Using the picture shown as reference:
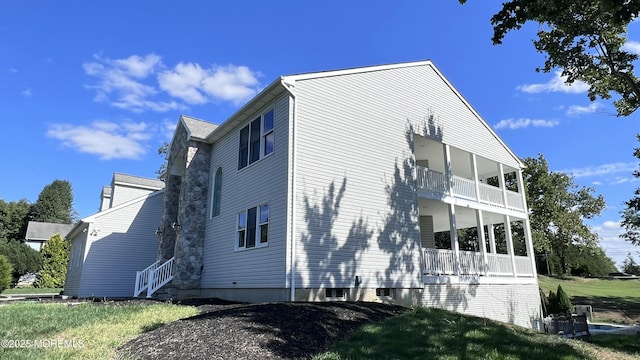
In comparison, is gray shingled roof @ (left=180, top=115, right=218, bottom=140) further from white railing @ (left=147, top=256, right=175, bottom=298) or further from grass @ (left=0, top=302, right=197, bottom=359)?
grass @ (left=0, top=302, right=197, bottom=359)

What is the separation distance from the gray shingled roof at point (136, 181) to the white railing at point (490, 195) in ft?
64.5

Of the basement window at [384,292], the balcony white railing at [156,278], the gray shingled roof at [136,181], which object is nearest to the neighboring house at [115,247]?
the balcony white railing at [156,278]

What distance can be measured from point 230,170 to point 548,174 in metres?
32.0

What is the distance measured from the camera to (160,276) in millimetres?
15367

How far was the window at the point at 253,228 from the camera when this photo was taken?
11.5 m

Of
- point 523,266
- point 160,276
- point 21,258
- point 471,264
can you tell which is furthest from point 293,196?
point 21,258

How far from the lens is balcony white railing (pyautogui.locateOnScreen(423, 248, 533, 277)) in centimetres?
1357

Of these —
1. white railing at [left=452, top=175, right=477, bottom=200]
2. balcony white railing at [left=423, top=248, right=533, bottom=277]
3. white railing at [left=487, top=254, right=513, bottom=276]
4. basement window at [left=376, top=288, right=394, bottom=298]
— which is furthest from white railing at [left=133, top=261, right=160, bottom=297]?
white railing at [left=487, top=254, right=513, bottom=276]

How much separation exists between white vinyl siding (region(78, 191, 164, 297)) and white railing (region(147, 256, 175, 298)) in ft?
14.0

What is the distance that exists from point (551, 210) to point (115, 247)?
1370 inches

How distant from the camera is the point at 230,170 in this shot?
1432cm

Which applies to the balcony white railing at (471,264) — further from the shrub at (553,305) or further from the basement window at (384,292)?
the shrub at (553,305)

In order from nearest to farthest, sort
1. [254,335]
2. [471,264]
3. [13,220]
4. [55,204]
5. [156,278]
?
1. [254,335]
2. [471,264]
3. [156,278]
4. [13,220]
5. [55,204]

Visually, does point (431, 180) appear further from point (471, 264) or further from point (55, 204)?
point (55, 204)
